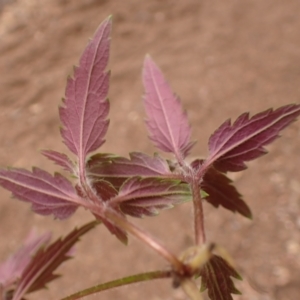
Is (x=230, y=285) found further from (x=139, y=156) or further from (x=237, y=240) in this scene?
(x=237, y=240)

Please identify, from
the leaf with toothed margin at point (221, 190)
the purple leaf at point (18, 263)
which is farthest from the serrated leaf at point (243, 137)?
the purple leaf at point (18, 263)

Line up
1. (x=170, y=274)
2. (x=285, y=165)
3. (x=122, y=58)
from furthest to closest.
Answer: (x=122, y=58) → (x=285, y=165) → (x=170, y=274)

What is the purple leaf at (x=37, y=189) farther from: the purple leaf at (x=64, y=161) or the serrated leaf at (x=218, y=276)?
the serrated leaf at (x=218, y=276)

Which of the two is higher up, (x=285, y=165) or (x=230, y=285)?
(x=285, y=165)

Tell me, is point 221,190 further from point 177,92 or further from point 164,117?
point 177,92

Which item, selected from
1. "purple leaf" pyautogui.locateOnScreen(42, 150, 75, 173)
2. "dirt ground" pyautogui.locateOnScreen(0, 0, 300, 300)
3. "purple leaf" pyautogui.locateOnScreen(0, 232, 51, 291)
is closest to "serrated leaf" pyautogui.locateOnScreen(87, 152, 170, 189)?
Result: "purple leaf" pyautogui.locateOnScreen(42, 150, 75, 173)

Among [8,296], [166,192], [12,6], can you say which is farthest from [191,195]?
[12,6]
